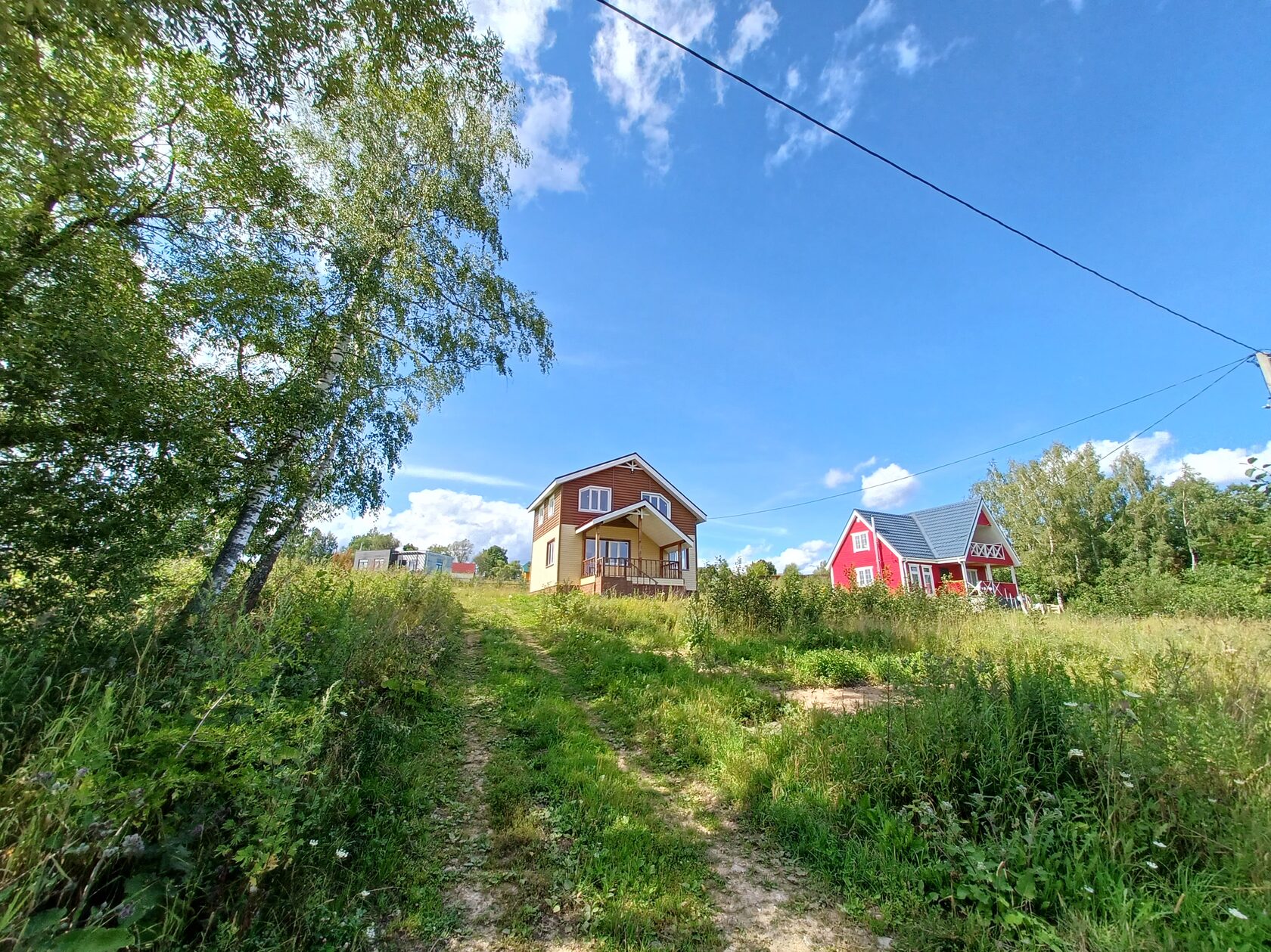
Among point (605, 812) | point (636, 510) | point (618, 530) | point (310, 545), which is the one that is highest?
point (636, 510)

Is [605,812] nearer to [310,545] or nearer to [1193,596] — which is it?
[310,545]

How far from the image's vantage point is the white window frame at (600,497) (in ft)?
76.1

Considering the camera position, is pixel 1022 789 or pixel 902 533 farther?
pixel 902 533

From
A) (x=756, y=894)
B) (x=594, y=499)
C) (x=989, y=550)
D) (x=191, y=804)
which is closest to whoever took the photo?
(x=191, y=804)

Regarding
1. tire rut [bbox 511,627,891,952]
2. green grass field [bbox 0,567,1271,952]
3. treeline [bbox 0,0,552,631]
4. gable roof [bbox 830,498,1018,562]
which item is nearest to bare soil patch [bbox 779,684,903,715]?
green grass field [bbox 0,567,1271,952]

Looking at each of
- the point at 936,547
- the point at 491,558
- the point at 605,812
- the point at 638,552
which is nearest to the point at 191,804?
the point at 605,812

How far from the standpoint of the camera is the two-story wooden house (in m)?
21.3

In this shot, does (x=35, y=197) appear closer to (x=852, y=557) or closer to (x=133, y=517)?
(x=133, y=517)

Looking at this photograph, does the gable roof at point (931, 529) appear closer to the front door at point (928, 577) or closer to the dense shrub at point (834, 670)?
the front door at point (928, 577)

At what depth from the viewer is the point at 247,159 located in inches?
219

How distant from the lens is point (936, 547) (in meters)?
27.2

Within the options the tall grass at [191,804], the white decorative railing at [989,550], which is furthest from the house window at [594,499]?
the white decorative railing at [989,550]

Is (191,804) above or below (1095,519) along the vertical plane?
below

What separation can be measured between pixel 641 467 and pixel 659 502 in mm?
2045
